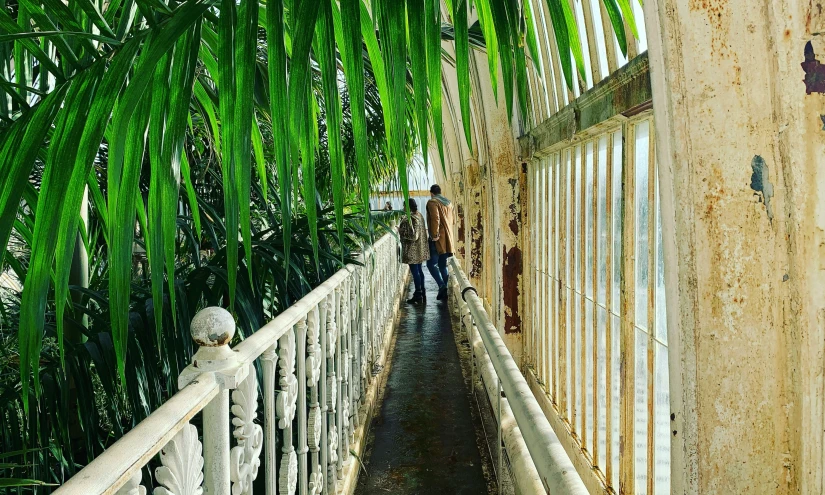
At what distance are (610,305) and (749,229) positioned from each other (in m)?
1.86

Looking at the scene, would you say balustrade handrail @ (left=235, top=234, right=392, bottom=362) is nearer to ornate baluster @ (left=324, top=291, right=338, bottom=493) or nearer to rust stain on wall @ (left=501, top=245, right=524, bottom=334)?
ornate baluster @ (left=324, top=291, right=338, bottom=493)

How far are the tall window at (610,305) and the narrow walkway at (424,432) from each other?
21.0 inches

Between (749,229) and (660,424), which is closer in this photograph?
(749,229)

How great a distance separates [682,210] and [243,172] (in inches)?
18.2

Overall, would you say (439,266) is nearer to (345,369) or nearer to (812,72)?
(345,369)

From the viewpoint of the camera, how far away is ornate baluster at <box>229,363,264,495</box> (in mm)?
1045

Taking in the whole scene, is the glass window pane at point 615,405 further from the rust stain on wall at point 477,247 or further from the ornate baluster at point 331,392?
the rust stain on wall at point 477,247

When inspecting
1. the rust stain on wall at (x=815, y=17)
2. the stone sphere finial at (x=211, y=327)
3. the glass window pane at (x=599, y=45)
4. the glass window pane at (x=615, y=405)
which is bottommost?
the glass window pane at (x=615, y=405)

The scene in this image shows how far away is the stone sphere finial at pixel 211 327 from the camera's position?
0.92 metres

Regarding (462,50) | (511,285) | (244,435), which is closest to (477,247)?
(511,285)

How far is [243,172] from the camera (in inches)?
21.8

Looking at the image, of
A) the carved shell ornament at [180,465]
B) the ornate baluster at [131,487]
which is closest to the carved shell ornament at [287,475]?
the carved shell ornament at [180,465]

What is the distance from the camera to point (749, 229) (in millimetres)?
647

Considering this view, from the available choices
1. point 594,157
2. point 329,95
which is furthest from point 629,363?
point 329,95
